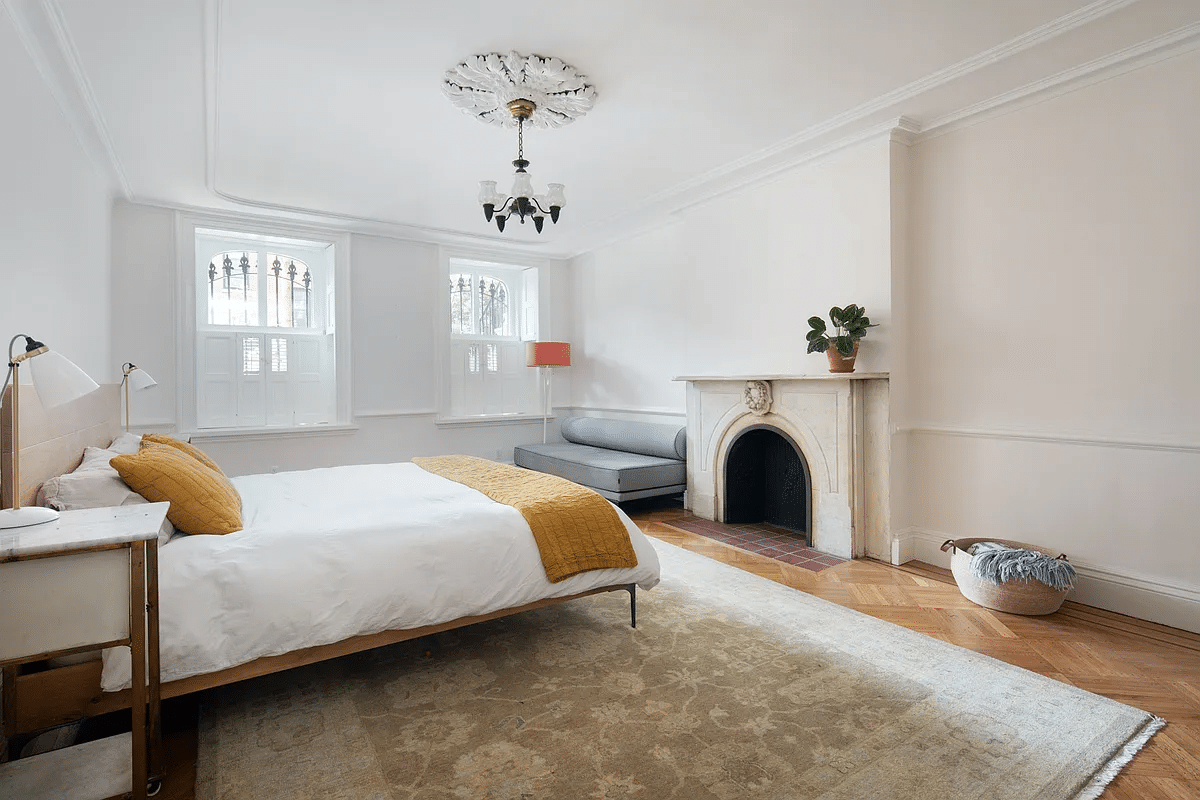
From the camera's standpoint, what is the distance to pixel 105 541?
1.51 metres

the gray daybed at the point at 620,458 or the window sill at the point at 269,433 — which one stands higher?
the window sill at the point at 269,433

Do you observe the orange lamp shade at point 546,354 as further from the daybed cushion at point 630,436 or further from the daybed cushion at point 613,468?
the daybed cushion at point 613,468

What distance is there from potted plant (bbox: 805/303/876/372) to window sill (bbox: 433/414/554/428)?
3687mm

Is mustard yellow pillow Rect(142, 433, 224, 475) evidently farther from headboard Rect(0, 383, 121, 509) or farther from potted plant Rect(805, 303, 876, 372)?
potted plant Rect(805, 303, 876, 372)

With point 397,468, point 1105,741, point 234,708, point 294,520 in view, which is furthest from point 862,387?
point 234,708

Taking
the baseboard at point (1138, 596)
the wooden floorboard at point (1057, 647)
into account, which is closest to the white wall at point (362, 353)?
the wooden floorboard at point (1057, 647)

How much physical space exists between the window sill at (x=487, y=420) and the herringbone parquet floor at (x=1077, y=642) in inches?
136

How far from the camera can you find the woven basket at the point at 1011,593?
113 inches

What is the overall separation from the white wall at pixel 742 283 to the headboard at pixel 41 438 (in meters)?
3.96

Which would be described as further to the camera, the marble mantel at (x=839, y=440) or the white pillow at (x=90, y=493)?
the marble mantel at (x=839, y=440)

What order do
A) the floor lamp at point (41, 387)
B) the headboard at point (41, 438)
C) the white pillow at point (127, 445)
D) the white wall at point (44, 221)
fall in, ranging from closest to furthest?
the floor lamp at point (41, 387) → the headboard at point (41, 438) → the white wall at point (44, 221) → the white pillow at point (127, 445)

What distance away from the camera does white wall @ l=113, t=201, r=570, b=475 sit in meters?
4.90

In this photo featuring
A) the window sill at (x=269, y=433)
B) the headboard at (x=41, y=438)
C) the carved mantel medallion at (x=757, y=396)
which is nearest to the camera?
the headboard at (x=41, y=438)

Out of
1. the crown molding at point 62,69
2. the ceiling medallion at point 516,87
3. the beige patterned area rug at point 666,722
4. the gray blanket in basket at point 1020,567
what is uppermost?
the ceiling medallion at point 516,87
